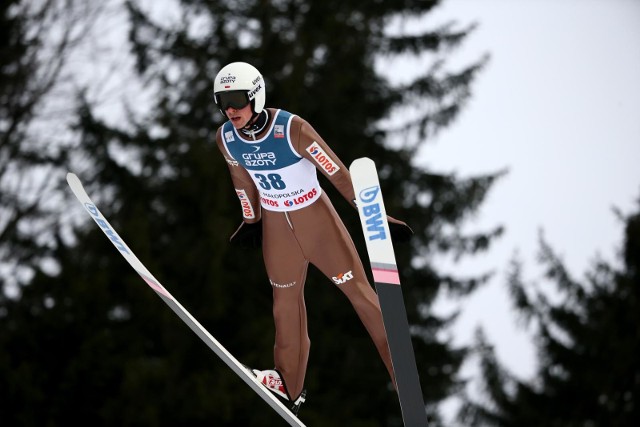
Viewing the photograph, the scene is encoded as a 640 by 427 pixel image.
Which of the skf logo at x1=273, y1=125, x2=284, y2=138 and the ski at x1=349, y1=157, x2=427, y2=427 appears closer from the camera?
the ski at x1=349, y1=157, x2=427, y2=427

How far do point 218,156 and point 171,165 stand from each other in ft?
5.38

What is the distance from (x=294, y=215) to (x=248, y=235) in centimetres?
24

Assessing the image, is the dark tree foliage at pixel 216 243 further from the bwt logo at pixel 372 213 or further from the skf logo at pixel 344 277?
the bwt logo at pixel 372 213

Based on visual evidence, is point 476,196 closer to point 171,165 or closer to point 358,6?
point 358,6

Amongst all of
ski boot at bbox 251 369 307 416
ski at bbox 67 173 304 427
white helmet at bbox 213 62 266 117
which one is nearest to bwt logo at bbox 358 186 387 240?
white helmet at bbox 213 62 266 117

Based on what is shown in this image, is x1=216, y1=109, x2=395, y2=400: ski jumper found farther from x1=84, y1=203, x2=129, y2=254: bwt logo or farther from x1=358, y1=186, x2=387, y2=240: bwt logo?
x1=84, y1=203, x2=129, y2=254: bwt logo

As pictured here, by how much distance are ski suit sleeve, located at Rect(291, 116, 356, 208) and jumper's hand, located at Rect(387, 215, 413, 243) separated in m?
0.16

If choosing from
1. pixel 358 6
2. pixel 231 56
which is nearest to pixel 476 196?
pixel 358 6

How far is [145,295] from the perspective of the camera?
10281 mm

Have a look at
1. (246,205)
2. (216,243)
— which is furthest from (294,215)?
(216,243)

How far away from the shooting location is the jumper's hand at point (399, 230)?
3582 mm

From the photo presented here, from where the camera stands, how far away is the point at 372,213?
3.25 meters

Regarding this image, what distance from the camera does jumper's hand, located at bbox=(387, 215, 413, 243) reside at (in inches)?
141

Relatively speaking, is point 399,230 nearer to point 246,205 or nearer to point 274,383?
point 246,205
